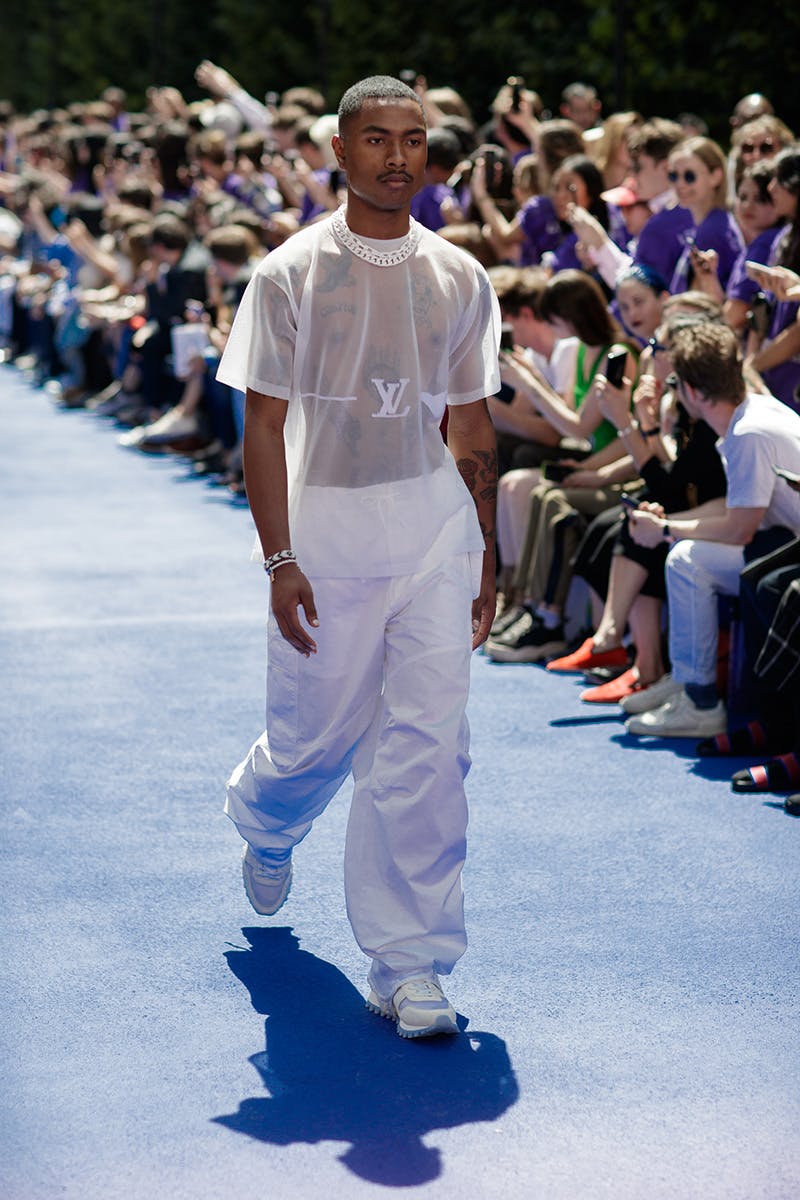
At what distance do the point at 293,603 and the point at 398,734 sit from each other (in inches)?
15.3

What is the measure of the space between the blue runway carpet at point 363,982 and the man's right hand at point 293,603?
892 millimetres

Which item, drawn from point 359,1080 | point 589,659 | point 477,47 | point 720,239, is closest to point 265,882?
point 359,1080

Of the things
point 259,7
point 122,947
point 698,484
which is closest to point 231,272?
point 698,484

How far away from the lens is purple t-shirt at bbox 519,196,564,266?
397 inches

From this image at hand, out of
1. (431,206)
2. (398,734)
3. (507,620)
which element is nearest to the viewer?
(398,734)

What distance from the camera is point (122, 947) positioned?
4.80 metres

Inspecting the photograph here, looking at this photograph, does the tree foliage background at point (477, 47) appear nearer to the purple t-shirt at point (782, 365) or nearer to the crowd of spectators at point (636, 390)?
the crowd of spectators at point (636, 390)

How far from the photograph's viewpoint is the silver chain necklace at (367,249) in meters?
4.16

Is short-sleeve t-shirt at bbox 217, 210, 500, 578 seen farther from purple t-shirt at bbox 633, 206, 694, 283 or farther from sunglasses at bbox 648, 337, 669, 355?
purple t-shirt at bbox 633, 206, 694, 283

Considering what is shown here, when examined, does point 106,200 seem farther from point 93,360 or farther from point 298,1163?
point 298,1163

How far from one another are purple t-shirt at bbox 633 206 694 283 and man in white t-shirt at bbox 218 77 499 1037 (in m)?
4.65

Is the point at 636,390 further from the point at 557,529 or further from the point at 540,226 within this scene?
the point at 540,226

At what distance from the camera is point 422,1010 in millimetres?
4195

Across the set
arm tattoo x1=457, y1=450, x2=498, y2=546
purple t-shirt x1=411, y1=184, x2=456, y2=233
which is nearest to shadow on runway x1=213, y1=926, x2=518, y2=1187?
arm tattoo x1=457, y1=450, x2=498, y2=546
